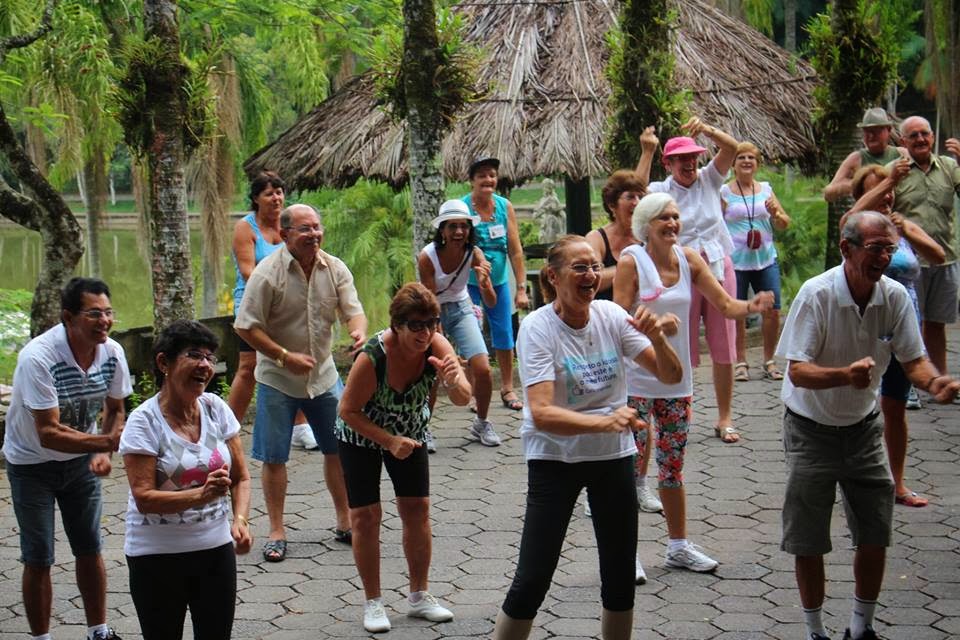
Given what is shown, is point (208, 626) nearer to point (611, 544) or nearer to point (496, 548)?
point (611, 544)

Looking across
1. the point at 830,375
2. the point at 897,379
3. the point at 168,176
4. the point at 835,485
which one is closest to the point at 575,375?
the point at 830,375

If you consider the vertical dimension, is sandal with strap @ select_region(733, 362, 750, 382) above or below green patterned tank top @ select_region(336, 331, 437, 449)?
below

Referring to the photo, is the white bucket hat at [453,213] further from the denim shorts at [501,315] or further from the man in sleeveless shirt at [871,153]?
the man in sleeveless shirt at [871,153]

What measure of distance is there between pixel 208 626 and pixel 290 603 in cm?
164

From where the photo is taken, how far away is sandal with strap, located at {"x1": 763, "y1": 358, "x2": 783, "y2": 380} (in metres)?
10.8

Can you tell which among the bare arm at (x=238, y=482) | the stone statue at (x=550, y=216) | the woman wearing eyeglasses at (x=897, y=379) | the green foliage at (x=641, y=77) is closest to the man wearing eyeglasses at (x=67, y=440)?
the bare arm at (x=238, y=482)

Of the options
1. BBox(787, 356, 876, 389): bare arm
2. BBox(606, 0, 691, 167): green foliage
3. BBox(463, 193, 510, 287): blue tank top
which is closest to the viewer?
BBox(787, 356, 876, 389): bare arm

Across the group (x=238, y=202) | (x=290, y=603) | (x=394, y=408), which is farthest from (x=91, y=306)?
(x=238, y=202)

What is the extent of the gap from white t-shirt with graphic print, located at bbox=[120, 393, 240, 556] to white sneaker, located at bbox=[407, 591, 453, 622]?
151 centimetres

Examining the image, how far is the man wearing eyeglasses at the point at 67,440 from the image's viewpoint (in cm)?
554

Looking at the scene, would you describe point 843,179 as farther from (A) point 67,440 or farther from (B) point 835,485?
(A) point 67,440

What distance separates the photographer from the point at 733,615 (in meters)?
6.00

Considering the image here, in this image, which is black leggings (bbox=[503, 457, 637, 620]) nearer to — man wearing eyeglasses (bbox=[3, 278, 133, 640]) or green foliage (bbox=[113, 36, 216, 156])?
man wearing eyeglasses (bbox=[3, 278, 133, 640])

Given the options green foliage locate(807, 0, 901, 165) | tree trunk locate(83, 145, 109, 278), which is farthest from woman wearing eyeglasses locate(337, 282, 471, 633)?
tree trunk locate(83, 145, 109, 278)
